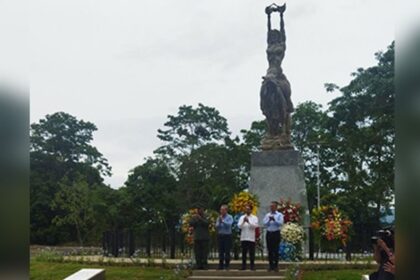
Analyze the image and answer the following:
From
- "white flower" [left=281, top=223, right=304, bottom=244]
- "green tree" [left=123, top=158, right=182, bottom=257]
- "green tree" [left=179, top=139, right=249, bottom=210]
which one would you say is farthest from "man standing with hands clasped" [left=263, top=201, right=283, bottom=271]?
"green tree" [left=179, top=139, right=249, bottom=210]

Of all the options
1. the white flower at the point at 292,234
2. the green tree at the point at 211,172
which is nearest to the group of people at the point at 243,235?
the white flower at the point at 292,234

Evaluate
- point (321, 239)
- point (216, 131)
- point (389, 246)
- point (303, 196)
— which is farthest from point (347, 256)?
point (216, 131)

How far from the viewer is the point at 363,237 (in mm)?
14734

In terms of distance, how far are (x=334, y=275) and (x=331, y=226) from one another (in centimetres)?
234

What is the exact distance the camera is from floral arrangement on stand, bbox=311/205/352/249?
44.4 ft

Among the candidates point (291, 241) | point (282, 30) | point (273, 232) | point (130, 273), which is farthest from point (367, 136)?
point (130, 273)

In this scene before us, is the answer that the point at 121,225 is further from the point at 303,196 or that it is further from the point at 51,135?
the point at 303,196

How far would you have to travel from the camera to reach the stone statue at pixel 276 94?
53.7ft

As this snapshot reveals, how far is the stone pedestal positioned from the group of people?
11.5 feet

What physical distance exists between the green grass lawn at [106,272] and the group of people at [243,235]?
0.93m

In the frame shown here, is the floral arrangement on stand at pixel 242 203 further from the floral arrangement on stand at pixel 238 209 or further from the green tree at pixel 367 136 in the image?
the green tree at pixel 367 136

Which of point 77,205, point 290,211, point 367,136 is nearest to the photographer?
point 290,211

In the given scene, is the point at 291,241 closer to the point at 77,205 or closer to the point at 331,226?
the point at 331,226

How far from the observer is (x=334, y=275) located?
37.2ft
